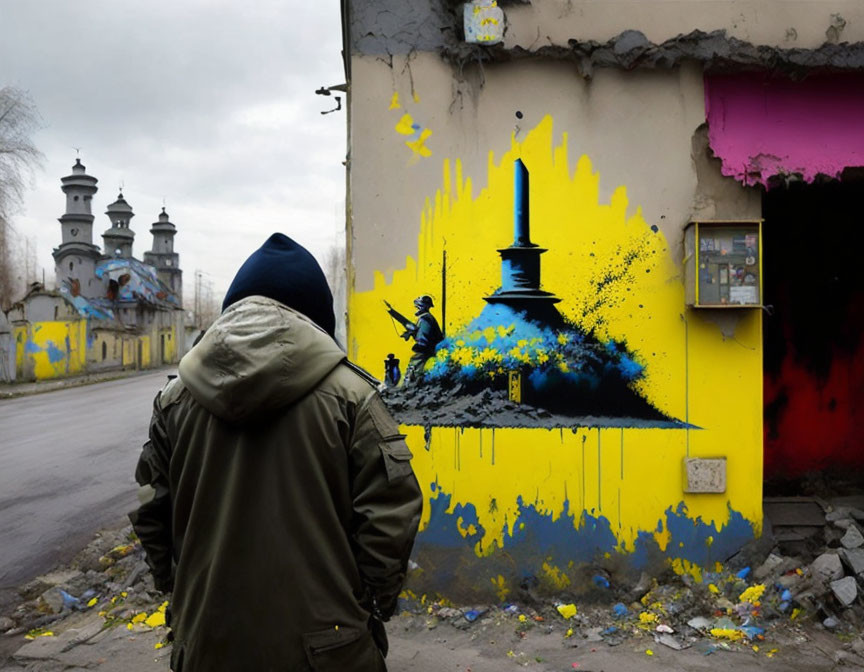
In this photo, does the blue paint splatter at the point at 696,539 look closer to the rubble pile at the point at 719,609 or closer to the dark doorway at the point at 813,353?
the rubble pile at the point at 719,609

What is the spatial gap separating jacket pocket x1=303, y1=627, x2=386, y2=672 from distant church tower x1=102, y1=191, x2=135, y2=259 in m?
55.0

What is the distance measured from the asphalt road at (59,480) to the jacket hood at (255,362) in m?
4.63

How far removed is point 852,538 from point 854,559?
0.42m

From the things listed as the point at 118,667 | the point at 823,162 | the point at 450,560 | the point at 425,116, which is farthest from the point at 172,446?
the point at 823,162

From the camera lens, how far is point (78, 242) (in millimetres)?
41469

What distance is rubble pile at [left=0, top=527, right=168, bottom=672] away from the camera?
14.2 feet

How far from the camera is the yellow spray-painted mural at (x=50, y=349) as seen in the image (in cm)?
2706

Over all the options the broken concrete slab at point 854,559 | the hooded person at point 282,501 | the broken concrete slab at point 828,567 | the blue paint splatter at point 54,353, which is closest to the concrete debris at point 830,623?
the broken concrete slab at point 828,567

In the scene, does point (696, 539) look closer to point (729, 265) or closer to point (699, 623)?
A: point (699, 623)

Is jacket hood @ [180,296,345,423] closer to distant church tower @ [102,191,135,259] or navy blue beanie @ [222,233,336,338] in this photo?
navy blue beanie @ [222,233,336,338]

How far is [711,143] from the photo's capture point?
4.60m

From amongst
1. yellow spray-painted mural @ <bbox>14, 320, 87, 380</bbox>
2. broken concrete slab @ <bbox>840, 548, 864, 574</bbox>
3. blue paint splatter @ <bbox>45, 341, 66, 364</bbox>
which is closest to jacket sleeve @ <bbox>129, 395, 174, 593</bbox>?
broken concrete slab @ <bbox>840, 548, 864, 574</bbox>

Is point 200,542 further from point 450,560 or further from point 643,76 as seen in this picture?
point 643,76

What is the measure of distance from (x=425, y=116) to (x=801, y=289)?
4.08 m
